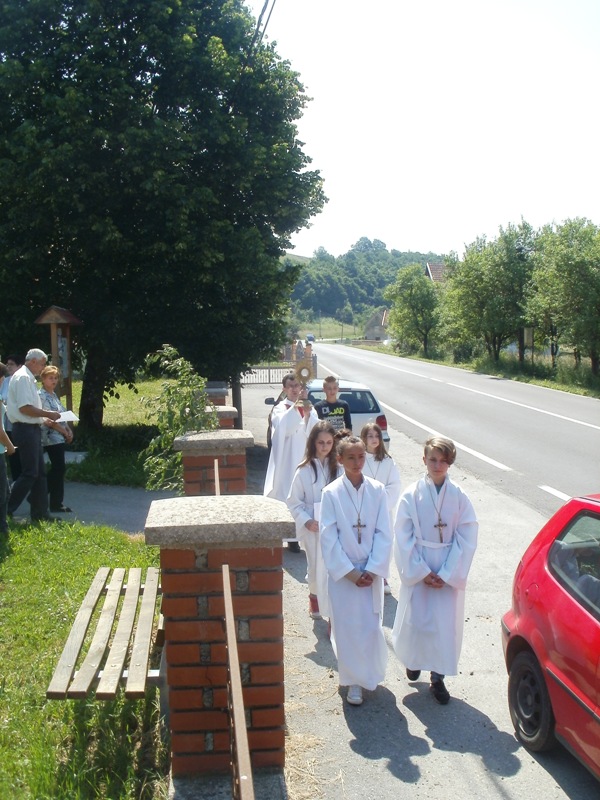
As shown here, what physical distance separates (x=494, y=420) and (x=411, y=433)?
3270 mm

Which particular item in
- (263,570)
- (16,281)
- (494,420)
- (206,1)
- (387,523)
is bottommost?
(494,420)

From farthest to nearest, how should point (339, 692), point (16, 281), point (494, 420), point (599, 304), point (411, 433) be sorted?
point (599, 304) → point (494, 420) → point (411, 433) → point (16, 281) → point (339, 692)

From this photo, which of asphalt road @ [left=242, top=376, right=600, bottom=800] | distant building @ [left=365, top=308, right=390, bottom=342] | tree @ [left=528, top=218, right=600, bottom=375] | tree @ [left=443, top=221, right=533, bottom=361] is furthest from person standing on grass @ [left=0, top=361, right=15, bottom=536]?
distant building @ [left=365, top=308, right=390, bottom=342]

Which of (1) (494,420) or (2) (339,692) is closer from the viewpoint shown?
(2) (339,692)

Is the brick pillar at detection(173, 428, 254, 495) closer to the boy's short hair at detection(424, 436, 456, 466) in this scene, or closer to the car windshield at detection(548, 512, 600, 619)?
the boy's short hair at detection(424, 436, 456, 466)

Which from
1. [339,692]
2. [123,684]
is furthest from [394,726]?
[123,684]

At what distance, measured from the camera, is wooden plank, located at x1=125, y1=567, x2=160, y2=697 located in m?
4.11

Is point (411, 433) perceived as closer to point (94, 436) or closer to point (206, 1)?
point (94, 436)

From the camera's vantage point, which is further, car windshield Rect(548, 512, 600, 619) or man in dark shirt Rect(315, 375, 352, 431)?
man in dark shirt Rect(315, 375, 352, 431)

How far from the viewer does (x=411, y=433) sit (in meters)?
19.6

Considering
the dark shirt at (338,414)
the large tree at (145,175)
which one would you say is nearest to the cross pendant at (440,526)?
the dark shirt at (338,414)

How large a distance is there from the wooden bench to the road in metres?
6.90

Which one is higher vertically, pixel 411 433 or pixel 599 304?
pixel 599 304

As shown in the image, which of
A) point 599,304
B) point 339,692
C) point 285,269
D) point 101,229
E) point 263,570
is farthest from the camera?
point 599,304
